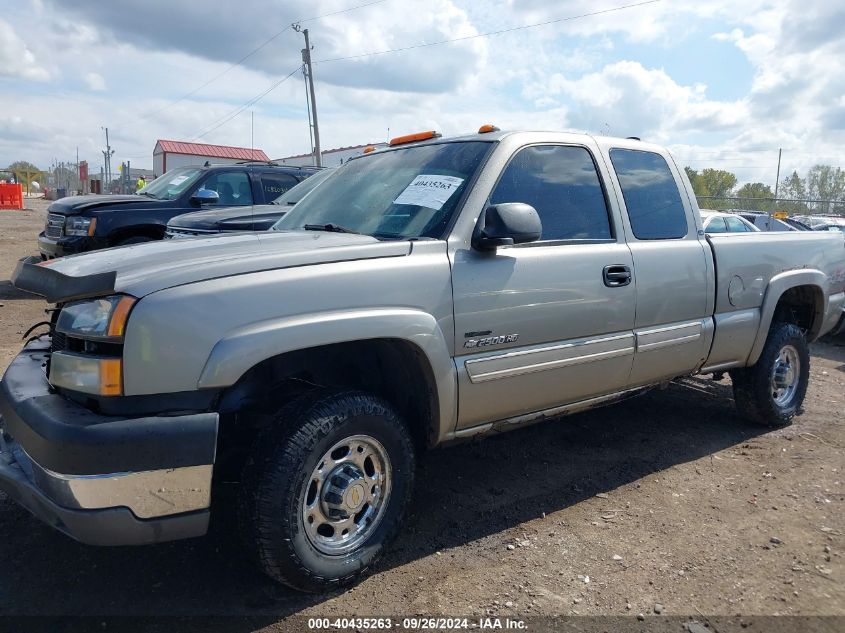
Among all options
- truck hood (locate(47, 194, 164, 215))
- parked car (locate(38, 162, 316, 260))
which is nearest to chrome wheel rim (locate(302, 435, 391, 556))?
parked car (locate(38, 162, 316, 260))

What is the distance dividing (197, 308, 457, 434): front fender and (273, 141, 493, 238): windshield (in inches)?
20.4

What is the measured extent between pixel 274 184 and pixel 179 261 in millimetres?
7090

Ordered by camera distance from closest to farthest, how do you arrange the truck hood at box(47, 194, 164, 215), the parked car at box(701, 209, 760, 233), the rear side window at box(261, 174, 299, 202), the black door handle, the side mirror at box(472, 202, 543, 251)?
1. the side mirror at box(472, 202, 543, 251)
2. the black door handle
3. the truck hood at box(47, 194, 164, 215)
4. the rear side window at box(261, 174, 299, 202)
5. the parked car at box(701, 209, 760, 233)

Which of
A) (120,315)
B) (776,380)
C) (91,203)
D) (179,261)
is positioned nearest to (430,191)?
(179,261)

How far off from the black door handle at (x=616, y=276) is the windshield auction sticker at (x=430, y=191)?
96 centimetres

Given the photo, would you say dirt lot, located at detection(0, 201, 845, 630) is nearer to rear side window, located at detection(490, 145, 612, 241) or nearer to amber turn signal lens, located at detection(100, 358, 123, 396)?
amber turn signal lens, located at detection(100, 358, 123, 396)

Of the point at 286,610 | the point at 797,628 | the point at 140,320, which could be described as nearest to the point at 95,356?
the point at 140,320

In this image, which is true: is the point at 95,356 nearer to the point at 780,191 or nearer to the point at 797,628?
the point at 797,628

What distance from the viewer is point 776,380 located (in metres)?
5.07

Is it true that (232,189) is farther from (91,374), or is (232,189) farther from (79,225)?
(91,374)

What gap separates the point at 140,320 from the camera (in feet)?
7.72

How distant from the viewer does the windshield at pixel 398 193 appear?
331cm

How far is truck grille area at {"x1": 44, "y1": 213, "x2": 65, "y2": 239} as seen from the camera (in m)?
8.67

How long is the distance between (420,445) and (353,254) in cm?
103
